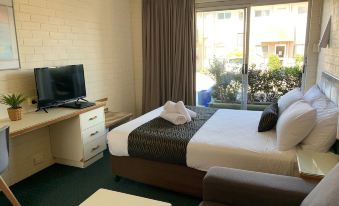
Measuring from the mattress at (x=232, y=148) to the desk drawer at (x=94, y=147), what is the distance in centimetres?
62

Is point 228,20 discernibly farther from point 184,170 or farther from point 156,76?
point 184,170

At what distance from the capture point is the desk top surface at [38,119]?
2241 mm

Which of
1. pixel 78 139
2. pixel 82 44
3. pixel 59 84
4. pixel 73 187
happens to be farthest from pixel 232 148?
pixel 82 44

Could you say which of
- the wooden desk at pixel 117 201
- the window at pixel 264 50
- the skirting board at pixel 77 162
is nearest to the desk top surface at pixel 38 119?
the skirting board at pixel 77 162

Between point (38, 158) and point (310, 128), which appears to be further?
point (38, 158)

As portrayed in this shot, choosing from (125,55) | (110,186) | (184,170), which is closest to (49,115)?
(110,186)

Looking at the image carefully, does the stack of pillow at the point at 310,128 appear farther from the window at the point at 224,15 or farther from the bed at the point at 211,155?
the window at the point at 224,15

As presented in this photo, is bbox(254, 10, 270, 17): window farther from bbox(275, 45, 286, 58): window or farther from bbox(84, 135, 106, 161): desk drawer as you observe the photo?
bbox(84, 135, 106, 161): desk drawer

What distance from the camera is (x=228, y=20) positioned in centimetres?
419

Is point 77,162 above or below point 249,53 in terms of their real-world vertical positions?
below

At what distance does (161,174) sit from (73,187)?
39.5 inches

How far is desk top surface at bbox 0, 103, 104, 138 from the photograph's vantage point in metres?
Result: 2.24

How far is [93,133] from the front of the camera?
316cm

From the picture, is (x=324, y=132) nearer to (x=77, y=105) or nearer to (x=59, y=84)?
→ (x=77, y=105)
